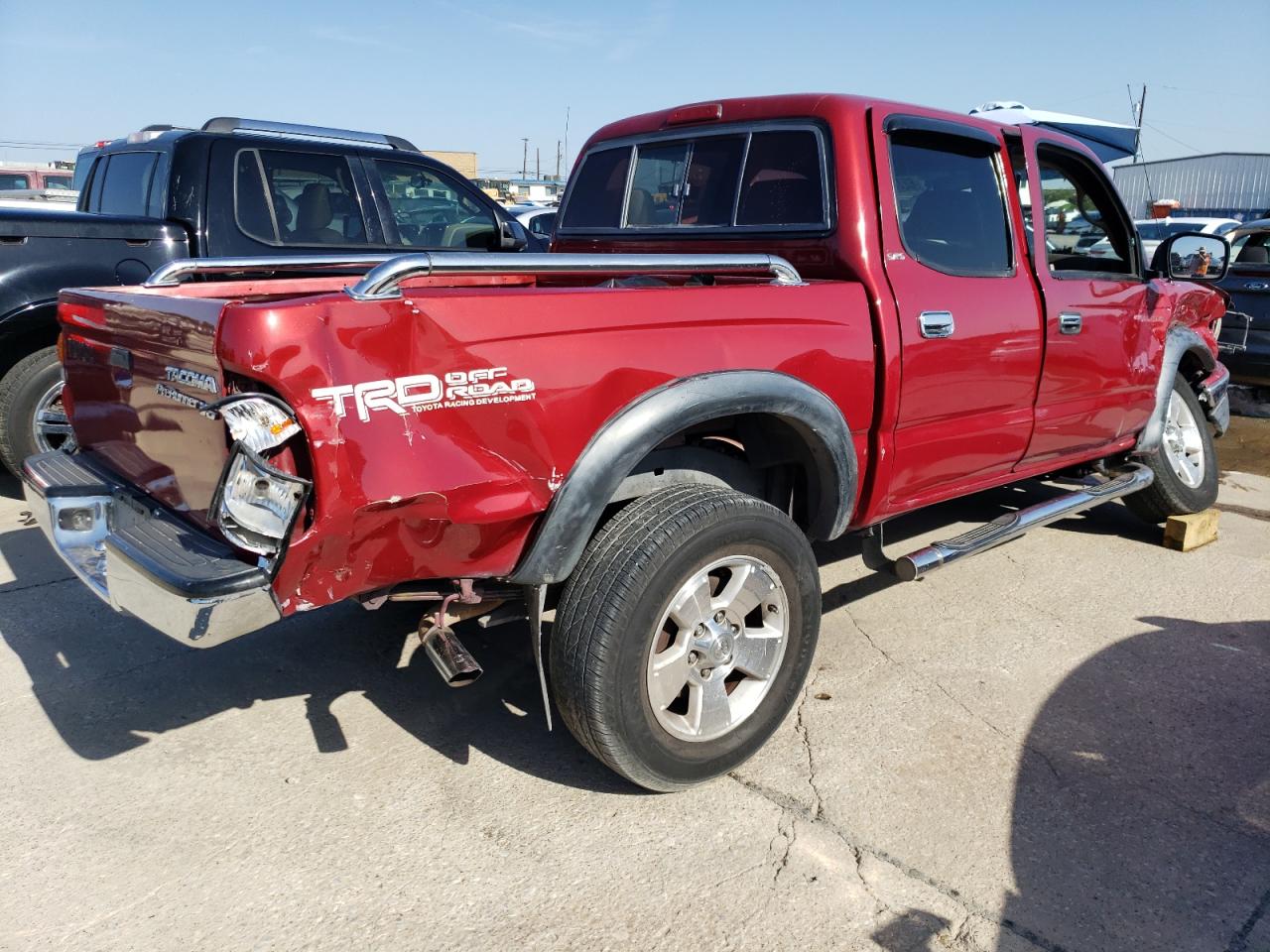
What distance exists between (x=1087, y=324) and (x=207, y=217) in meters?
4.37

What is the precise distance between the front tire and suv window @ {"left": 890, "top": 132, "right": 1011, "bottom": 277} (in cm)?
130

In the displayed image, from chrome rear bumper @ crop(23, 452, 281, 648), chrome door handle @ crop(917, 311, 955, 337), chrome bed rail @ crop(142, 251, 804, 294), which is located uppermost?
chrome bed rail @ crop(142, 251, 804, 294)

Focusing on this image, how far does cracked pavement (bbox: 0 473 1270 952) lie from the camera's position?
2314 mm

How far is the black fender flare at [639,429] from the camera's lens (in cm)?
246

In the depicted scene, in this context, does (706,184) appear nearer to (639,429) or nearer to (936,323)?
(936,323)

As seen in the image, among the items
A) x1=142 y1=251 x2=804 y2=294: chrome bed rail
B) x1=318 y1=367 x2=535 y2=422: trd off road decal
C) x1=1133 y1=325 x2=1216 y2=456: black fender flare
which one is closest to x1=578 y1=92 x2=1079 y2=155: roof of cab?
x1=142 y1=251 x2=804 y2=294: chrome bed rail

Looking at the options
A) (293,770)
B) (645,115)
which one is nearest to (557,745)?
(293,770)

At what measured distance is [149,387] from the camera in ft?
8.68

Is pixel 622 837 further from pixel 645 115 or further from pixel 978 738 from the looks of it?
pixel 645 115

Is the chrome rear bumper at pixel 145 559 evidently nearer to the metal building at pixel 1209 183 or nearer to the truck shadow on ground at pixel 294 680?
the truck shadow on ground at pixel 294 680

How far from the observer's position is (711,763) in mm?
2795

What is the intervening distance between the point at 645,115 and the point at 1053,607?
2720 millimetres

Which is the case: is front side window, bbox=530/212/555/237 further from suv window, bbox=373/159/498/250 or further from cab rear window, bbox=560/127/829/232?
cab rear window, bbox=560/127/829/232

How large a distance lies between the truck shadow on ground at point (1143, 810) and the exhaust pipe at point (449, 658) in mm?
1149
